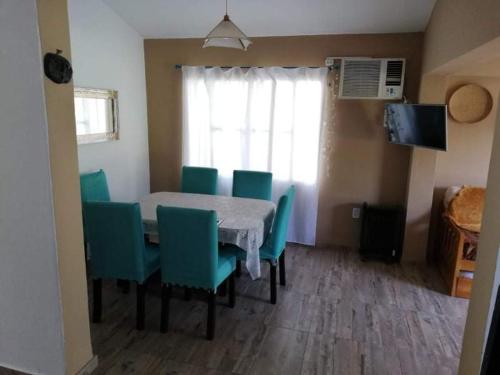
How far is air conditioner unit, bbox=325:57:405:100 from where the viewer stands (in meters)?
3.88

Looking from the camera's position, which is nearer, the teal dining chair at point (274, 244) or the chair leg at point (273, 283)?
the teal dining chair at point (274, 244)

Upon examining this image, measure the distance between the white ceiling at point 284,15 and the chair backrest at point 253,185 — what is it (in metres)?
1.56

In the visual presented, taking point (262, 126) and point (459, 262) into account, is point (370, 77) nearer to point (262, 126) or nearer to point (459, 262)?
→ point (262, 126)

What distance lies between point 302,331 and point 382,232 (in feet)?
5.78

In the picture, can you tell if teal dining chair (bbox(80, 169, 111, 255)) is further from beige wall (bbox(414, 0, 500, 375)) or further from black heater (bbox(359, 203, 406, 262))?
beige wall (bbox(414, 0, 500, 375))

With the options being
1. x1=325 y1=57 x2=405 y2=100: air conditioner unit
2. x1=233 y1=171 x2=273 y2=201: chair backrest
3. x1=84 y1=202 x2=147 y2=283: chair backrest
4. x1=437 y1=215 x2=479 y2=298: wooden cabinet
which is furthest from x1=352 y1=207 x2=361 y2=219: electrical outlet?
x1=84 y1=202 x2=147 y2=283: chair backrest

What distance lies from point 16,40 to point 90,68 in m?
2.00

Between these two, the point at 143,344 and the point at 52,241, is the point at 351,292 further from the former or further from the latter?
the point at 52,241

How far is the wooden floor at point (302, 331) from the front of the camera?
7.86ft

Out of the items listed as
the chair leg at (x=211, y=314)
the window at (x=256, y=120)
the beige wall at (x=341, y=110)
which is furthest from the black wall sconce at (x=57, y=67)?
the beige wall at (x=341, y=110)

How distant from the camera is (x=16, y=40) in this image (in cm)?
177

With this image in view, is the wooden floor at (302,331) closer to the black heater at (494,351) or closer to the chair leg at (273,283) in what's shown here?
the chair leg at (273,283)

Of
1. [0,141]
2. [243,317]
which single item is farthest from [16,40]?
[243,317]

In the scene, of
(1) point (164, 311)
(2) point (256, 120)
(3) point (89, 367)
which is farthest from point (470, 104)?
(3) point (89, 367)
